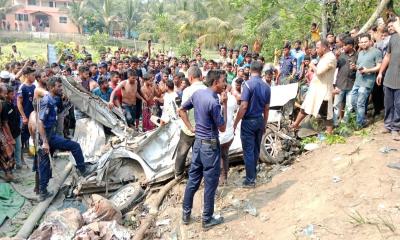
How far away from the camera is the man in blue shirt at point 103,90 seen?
8688 millimetres

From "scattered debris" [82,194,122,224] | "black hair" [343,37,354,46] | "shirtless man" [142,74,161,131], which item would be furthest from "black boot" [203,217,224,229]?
"shirtless man" [142,74,161,131]

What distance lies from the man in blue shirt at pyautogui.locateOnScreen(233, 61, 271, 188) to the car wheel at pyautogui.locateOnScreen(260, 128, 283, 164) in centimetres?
79

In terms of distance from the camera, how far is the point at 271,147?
20.5 feet

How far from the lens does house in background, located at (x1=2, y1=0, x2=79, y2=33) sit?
178ft

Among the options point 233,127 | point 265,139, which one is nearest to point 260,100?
point 233,127

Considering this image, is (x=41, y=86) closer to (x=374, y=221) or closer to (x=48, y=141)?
(x=48, y=141)

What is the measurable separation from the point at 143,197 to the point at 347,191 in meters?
2.98

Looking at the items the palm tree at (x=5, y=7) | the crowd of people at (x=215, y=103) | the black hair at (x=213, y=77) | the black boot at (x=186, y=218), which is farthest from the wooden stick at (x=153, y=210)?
the palm tree at (x=5, y=7)

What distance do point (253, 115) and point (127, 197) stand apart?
91.6 inches

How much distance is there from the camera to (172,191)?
5.87 m

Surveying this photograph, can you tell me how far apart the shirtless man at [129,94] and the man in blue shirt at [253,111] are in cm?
390

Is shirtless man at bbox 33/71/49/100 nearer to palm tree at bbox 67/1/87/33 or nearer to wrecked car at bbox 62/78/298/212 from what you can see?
wrecked car at bbox 62/78/298/212

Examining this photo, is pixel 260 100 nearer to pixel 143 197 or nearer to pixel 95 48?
pixel 143 197

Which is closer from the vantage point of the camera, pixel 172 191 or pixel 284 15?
pixel 172 191
